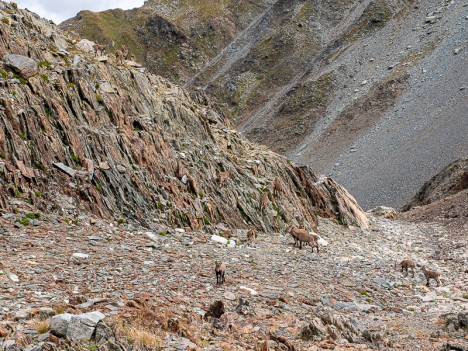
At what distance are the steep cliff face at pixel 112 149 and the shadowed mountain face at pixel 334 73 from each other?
38.7 m

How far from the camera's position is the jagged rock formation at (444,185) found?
56.1 meters

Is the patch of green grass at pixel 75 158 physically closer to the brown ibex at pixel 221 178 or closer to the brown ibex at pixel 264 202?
the brown ibex at pixel 221 178

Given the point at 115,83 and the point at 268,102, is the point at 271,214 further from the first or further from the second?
the point at 268,102

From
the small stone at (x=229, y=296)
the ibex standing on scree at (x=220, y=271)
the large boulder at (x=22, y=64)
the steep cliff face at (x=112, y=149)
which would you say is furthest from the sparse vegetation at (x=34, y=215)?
the small stone at (x=229, y=296)

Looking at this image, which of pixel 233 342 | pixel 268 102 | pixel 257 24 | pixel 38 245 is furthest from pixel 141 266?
pixel 257 24

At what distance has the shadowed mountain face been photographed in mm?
79750

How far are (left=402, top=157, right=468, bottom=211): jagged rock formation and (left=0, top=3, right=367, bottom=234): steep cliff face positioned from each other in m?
25.6

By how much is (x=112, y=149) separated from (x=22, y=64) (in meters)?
6.96

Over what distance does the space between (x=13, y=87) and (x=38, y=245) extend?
10.7m

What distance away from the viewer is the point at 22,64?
26.5m

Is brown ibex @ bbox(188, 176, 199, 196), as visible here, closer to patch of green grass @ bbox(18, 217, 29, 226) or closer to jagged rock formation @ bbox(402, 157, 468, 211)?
patch of green grass @ bbox(18, 217, 29, 226)

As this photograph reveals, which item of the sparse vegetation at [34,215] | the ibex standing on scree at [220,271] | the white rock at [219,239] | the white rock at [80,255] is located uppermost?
the sparse vegetation at [34,215]

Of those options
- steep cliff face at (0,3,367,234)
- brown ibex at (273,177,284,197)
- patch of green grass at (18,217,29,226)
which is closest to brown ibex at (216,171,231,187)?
steep cliff face at (0,3,367,234)

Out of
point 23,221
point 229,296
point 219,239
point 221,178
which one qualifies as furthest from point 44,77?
point 229,296
